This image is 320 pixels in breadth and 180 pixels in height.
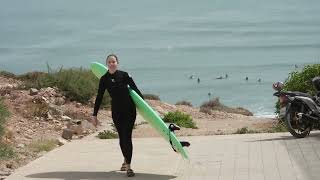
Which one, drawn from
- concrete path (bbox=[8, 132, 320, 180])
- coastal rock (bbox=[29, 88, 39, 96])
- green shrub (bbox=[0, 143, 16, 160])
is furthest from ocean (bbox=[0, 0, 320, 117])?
green shrub (bbox=[0, 143, 16, 160])

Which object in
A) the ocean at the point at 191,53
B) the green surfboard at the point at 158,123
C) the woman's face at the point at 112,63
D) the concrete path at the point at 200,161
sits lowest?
the ocean at the point at 191,53

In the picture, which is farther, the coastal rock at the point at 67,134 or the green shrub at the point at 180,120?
the green shrub at the point at 180,120

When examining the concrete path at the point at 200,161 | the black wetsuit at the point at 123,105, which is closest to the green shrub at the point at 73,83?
the concrete path at the point at 200,161

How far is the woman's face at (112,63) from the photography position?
1052cm

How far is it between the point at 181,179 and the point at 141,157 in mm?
2264

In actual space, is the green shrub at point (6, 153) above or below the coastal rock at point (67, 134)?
above

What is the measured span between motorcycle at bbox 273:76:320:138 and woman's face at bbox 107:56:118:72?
4043 mm

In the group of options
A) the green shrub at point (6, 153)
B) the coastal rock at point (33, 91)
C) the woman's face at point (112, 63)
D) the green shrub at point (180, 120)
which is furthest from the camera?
the coastal rock at point (33, 91)

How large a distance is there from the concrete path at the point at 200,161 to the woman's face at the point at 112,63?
61.1 inches

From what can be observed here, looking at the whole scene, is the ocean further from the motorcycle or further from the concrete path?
the concrete path

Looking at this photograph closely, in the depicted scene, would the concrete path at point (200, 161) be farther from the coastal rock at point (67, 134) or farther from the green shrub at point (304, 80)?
the green shrub at point (304, 80)

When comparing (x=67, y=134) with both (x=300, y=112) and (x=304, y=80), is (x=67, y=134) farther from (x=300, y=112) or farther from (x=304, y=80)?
(x=304, y=80)

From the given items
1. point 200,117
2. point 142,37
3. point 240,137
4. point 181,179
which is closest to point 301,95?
point 240,137

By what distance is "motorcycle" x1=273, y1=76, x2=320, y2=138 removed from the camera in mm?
13281
